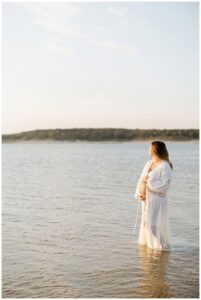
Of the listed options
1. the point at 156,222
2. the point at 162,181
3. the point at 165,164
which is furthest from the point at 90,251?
the point at 165,164

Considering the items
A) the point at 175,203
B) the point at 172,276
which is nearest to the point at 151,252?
the point at 172,276

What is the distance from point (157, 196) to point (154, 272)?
1.73m

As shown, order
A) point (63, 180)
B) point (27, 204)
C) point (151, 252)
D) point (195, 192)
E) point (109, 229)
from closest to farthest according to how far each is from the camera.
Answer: point (151, 252), point (109, 229), point (27, 204), point (195, 192), point (63, 180)

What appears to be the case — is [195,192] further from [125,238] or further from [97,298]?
[97,298]

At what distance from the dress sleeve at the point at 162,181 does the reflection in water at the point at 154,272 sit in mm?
1125

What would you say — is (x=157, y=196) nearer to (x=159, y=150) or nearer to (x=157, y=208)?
(x=157, y=208)

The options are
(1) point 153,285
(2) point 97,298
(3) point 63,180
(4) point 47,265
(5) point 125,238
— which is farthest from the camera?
(3) point 63,180

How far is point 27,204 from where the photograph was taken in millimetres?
14305

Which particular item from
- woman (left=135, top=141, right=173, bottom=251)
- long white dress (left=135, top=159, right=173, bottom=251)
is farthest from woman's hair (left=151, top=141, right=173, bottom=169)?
long white dress (left=135, top=159, right=173, bottom=251)

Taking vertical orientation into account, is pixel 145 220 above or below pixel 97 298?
above

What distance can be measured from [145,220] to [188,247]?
1.00 metres

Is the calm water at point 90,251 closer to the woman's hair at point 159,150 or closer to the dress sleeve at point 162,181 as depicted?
the dress sleeve at point 162,181

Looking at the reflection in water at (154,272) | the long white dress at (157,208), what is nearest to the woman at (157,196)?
the long white dress at (157,208)

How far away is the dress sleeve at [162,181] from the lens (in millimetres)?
8914
